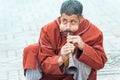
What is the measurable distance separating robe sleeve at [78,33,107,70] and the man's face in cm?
16

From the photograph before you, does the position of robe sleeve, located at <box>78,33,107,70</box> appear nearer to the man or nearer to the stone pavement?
the man

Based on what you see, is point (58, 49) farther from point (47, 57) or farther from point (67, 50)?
point (67, 50)

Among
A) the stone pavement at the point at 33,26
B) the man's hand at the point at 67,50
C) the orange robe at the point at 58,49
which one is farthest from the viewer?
the stone pavement at the point at 33,26

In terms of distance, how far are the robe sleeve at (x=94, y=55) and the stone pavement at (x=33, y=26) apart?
2.20 m

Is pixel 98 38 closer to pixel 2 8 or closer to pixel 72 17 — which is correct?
pixel 72 17

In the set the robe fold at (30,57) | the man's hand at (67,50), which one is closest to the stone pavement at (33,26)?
the robe fold at (30,57)

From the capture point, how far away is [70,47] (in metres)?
3.08

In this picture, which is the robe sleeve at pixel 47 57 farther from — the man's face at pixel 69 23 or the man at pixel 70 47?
the man's face at pixel 69 23

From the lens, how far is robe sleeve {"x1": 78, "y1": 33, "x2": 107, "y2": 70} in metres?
3.17

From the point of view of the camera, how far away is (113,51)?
254 inches

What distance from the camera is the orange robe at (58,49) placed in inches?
128

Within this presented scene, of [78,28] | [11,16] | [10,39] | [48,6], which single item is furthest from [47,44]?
[48,6]

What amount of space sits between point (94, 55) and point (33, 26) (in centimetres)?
491

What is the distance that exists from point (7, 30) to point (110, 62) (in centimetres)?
259
